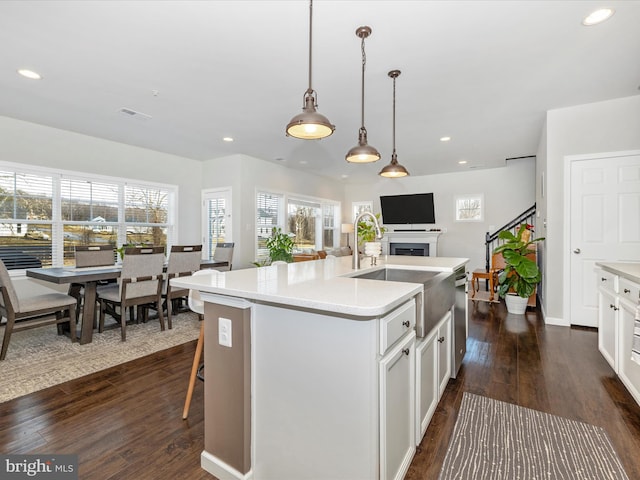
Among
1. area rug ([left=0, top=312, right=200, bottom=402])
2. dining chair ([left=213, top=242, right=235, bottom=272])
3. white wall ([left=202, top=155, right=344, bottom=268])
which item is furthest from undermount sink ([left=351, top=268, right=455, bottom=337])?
white wall ([left=202, top=155, right=344, bottom=268])

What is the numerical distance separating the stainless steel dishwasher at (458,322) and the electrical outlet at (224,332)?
5.54ft

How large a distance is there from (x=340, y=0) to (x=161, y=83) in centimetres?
205

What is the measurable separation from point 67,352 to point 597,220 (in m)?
5.86

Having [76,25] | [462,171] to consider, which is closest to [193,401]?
[76,25]

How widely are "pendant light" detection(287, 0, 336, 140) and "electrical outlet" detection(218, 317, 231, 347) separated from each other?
117 centimetres

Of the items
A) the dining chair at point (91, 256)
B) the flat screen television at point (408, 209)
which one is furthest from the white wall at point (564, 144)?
the dining chair at point (91, 256)

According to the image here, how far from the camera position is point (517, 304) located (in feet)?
15.1

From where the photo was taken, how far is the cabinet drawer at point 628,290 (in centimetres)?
199

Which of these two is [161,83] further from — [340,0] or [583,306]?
[583,306]

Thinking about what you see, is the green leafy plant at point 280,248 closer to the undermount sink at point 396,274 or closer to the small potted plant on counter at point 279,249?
the small potted plant on counter at point 279,249

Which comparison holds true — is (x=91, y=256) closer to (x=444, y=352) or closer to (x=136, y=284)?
(x=136, y=284)

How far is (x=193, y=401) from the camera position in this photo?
2.21 meters

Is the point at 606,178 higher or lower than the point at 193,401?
higher

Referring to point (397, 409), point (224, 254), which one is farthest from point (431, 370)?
point (224, 254)
